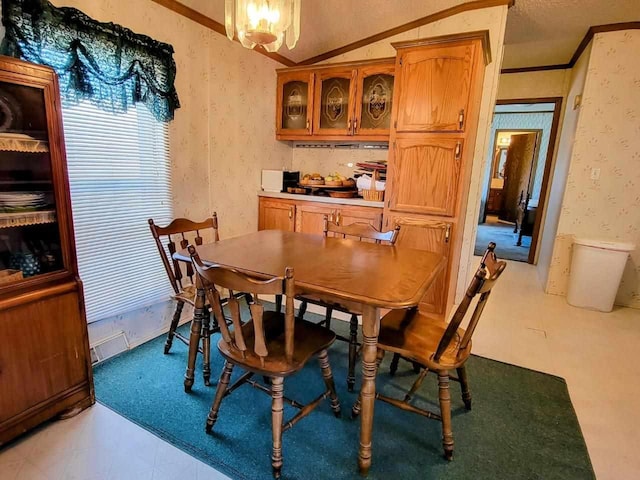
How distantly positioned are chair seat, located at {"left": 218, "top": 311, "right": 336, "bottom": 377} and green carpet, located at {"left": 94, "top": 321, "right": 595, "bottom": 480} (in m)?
0.45

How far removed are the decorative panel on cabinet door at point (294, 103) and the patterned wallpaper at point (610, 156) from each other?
262 cm

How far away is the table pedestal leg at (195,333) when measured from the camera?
6.00 feet

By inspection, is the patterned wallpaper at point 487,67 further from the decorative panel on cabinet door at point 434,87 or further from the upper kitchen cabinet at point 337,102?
the decorative panel on cabinet door at point 434,87

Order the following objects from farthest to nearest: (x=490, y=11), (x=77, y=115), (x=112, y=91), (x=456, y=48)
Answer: (x=490, y=11) < (x=456, y=48) < (x=112, y=91) < (x=77, y=115)

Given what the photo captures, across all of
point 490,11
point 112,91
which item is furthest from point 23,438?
point 490,11

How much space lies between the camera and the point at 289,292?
1264 millimetres

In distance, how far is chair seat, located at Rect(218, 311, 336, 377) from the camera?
142 cm

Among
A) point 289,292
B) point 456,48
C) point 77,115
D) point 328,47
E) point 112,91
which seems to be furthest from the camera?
point 328,47

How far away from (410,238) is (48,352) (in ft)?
7.83

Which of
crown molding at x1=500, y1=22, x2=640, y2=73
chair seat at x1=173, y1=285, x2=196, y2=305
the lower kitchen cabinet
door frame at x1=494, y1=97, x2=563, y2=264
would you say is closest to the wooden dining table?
chair seat at x1=173, y1=285, x2=196, y2=305

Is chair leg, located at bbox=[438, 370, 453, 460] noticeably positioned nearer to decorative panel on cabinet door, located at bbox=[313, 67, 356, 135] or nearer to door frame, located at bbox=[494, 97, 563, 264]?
decorative panel on cabinet door, located at bbox=[313, 67, 356, 135]

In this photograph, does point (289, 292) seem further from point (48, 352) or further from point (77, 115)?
point (77, 115)

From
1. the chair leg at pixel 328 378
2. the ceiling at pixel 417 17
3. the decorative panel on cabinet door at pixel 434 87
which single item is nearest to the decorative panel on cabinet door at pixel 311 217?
the decorative panel on cabinet door at pixel 434 87

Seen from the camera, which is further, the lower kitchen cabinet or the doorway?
the doorway
